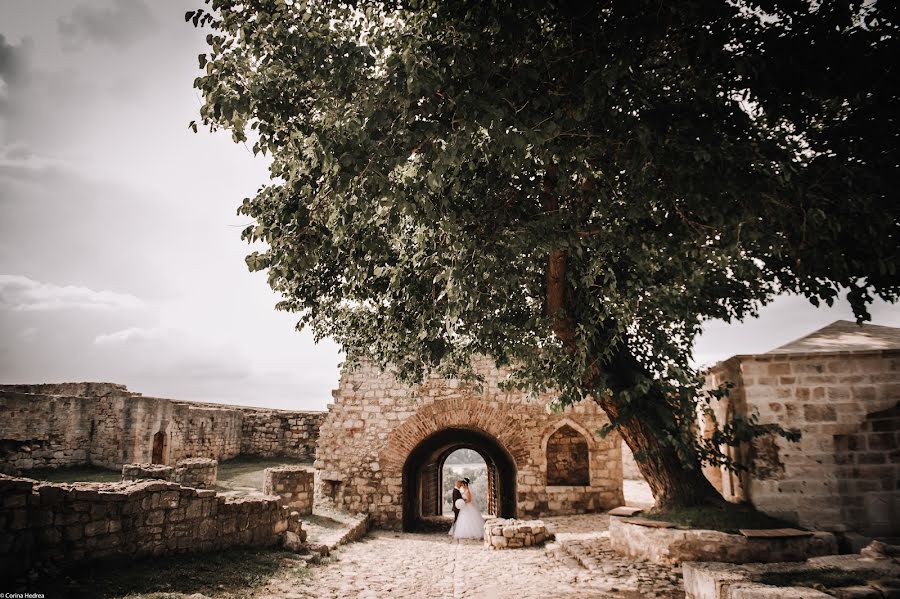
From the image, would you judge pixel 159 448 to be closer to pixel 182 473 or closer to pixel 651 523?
pixel 182 473

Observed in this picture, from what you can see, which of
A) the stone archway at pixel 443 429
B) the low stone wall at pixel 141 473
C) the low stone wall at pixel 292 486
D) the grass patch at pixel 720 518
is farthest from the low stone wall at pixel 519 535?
the low stone wall at pixel 141 473

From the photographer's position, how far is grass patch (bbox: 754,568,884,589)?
417 cm

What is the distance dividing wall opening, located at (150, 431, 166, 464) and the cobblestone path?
877 cm

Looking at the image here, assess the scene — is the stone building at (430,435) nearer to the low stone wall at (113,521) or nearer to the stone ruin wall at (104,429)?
the low stone wall at (113,521)

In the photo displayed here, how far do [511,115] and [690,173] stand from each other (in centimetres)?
184

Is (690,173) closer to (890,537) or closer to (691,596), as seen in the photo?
(691,596)

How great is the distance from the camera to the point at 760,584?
438 cm

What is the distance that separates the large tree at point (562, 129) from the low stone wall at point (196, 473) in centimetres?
843

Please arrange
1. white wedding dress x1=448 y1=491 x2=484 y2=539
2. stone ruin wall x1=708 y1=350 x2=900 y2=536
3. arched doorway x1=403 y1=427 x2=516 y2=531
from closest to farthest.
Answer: stone ruin wall x1=708 y1=350 x2=900 y2=536
white wedding dress x1=448 y1=491 x2=484 y2=539
arched doorway x1=403 y1=427 x2=516 y2=531

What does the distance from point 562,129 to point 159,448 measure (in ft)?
53.1

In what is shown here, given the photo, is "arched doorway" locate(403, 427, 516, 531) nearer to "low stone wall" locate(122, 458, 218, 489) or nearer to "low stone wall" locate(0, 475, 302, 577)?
"low stone wall" locate(122, 458, 218, 489)

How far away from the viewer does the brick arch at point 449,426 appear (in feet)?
43.5

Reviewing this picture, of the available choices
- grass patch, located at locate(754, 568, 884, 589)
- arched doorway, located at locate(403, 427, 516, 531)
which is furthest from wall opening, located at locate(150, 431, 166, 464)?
grass patch, located at locate(754, 568, 884, 589)

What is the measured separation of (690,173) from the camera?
4754mm
